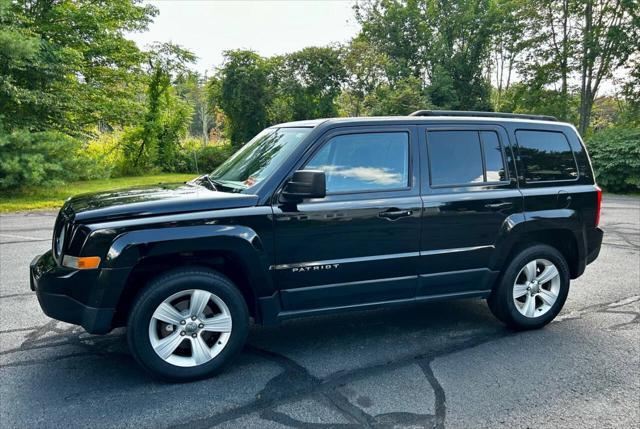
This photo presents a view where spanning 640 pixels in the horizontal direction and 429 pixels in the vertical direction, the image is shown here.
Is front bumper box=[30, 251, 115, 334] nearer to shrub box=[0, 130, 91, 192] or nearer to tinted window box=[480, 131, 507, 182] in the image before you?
tinted window box=[480, 131, 507, 182]

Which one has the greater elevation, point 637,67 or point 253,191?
point 637,67

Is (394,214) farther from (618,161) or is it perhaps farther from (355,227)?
(618,161)

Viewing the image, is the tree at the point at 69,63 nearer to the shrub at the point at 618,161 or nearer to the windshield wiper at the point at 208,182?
the windshield wiper at the point at 208,182

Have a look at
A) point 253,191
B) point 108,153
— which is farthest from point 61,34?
point 253,191

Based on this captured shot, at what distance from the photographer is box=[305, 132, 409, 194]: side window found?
12.6 ft

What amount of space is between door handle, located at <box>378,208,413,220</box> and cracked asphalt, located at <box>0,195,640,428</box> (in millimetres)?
1117

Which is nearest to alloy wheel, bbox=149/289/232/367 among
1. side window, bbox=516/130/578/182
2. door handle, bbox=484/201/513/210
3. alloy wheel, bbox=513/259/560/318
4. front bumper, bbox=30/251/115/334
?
front bumper, bbox=30/251/115/334

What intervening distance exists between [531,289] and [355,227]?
6.39ft

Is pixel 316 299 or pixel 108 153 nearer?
pixel 316 299

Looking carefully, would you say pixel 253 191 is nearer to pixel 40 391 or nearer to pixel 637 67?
pixel 40 391

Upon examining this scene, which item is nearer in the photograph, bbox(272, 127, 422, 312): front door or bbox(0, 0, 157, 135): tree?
bbox(272, 127, 422, 312): front door

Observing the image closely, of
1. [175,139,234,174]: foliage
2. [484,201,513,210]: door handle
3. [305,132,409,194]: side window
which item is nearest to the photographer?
[305,132,409,194]: side window

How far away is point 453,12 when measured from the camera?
33.8 m

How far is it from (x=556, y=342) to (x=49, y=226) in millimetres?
9817
